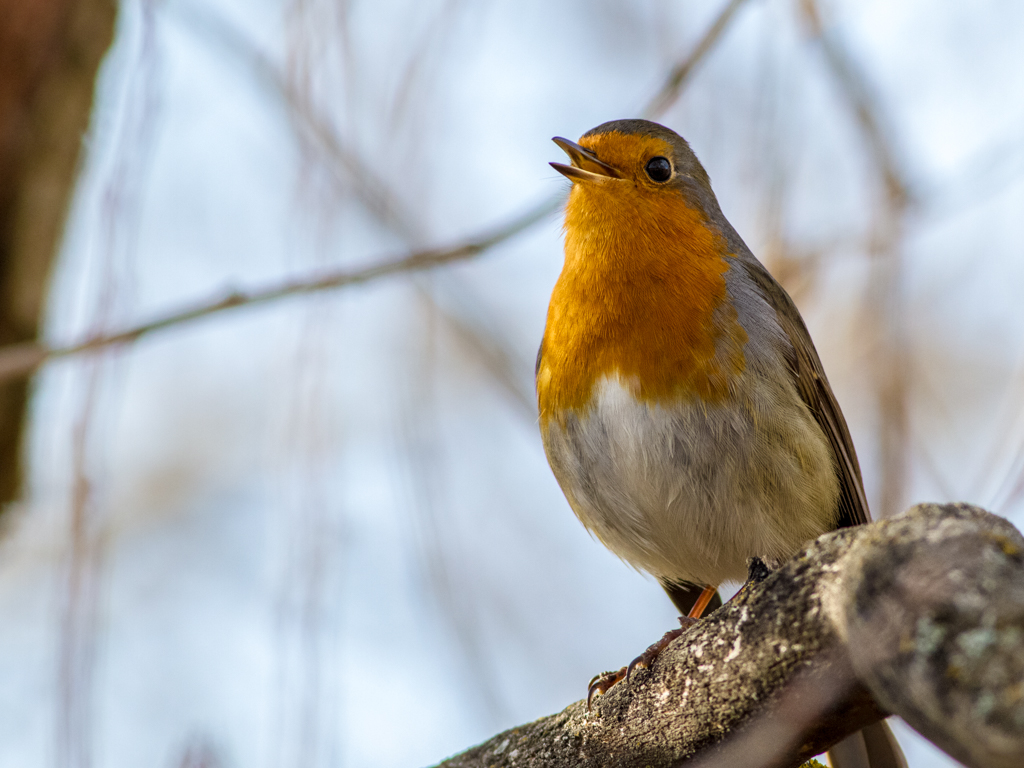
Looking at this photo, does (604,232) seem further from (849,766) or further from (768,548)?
(849,766)

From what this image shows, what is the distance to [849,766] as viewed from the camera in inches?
101

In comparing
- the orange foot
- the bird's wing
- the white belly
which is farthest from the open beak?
the orange foot

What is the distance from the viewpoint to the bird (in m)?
2.68

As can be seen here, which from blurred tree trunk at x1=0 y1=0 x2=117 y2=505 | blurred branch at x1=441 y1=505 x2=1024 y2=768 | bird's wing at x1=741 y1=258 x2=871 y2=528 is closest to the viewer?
blurred branch at x1=441 y1=505 x2=1024 y2=768

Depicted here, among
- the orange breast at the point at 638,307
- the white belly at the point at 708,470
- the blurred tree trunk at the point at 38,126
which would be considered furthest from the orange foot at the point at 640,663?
the blurred tree trunk at the point at 38,126

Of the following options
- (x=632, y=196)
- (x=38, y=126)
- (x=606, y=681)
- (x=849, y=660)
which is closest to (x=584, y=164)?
(x=632, y=196)

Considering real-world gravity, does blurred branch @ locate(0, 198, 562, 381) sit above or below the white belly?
above

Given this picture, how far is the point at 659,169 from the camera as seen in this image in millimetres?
3270

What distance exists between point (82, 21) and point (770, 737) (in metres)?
3.05

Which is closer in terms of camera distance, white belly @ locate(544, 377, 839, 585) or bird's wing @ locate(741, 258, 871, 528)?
white belly @ locate(544, 377, 839, 585)

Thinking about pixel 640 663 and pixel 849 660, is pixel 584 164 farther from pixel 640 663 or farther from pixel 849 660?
pixel 849 660

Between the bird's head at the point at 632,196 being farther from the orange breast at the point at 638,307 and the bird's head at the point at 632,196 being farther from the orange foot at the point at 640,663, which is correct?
the orange foot at the point at 640,663

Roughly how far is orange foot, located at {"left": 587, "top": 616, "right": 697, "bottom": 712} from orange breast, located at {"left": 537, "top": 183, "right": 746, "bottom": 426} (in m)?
0.64

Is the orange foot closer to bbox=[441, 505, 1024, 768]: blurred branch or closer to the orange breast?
bbox=[441, 505, 1024, 768]: blurred branch
